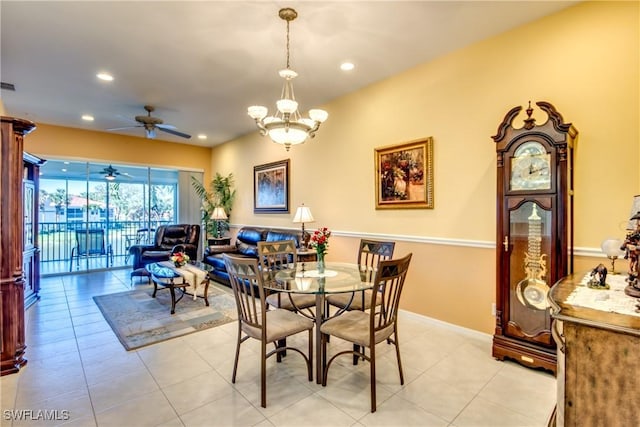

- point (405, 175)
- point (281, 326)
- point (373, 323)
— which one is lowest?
point (281, 326)

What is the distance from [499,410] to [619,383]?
3.63ft

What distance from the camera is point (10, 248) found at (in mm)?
2572

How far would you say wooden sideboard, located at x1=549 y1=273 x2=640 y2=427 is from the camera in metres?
1.18

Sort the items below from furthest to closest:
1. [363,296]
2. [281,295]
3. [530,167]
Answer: [281,295]
[363,296]
[530,167]

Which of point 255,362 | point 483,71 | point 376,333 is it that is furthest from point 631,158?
point 255,362

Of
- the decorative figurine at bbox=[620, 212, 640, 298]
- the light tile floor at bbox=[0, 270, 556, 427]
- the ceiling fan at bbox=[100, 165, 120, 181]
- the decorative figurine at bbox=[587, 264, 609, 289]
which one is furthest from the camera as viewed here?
the ceiling fan at bbox=[100, 165, 120, 181]

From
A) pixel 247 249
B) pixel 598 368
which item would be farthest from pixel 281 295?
pixel 247 249

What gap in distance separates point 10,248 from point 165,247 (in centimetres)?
377

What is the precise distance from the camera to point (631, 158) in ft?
7.75

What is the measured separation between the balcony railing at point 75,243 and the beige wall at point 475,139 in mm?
4989

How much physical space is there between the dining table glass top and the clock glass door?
1260 mm

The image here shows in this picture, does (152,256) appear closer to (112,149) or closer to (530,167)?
(112,149)

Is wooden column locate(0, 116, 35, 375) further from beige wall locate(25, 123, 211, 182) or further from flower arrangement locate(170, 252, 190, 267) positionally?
beige wall locate(25, 123, 211, 182)

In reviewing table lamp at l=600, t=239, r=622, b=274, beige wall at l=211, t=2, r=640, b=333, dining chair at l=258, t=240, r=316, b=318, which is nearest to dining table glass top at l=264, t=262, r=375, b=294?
dining chair at l=258, t=240, r=316, b=318
